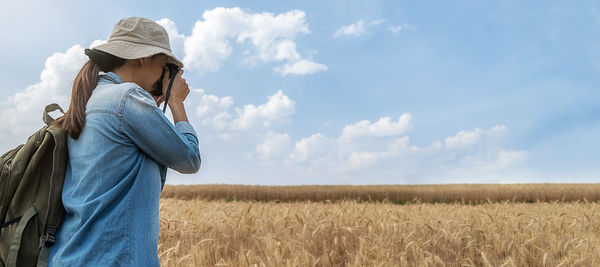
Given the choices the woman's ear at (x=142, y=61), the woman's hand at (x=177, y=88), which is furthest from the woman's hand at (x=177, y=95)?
the woman's ear at (x=142, y=61)

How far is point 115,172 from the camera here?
1590 millimetres

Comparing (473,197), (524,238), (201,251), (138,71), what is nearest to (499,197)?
(473,197)

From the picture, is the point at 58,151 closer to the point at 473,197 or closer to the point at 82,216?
the point at 82,216

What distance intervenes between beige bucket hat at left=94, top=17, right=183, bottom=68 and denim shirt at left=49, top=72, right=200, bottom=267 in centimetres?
18

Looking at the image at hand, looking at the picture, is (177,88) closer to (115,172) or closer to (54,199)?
(115,172)

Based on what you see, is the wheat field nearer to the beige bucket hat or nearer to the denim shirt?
the denim shirt

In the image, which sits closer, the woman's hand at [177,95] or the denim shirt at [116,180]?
the denim shirt at [116,180]

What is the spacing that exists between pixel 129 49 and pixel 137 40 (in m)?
0.06

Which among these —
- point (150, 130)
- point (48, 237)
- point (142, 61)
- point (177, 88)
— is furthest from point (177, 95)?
point (48, 237)

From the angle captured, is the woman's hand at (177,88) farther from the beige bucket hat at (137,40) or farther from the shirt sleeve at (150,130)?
the shirt sleeve at (150,130)

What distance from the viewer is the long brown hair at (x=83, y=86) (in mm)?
1639

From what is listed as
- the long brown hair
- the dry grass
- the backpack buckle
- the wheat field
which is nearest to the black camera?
the long brown hair

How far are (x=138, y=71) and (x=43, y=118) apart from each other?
1.40 ft

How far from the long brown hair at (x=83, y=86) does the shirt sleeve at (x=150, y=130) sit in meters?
0.20
